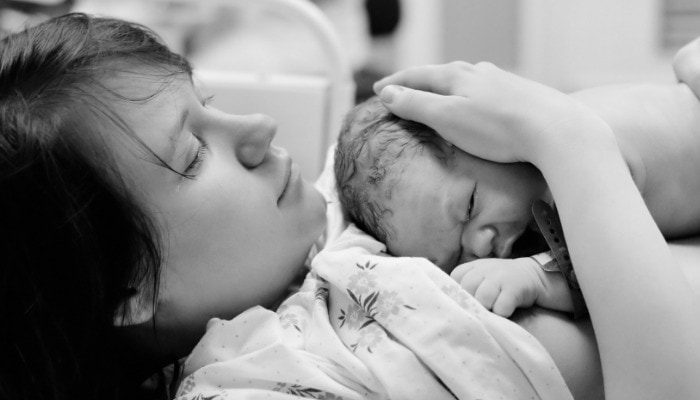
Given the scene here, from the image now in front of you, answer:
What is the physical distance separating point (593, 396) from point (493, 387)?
0.49 ft

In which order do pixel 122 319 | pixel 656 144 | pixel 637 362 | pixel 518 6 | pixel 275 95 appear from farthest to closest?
pixel 518 6, pixel 275 95, pixel 656 144, pixel 122 319, pixel 637 362

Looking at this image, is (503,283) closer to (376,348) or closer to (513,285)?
(513,285)

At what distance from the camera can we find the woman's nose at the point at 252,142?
3.07 ft

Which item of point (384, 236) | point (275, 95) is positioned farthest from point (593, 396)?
point (275, 95)

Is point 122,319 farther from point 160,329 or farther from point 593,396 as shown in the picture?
point 593,396

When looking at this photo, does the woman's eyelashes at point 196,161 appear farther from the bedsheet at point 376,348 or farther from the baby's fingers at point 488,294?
the baby's fingers at point 488,294

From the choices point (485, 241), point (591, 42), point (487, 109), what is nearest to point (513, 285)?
point (485, 241)

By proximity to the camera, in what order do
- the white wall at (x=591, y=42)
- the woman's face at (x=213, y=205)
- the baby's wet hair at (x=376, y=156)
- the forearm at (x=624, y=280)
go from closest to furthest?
the forearm at (x=624, y=280)
the woman's face at (x=213, y=205)
the baby's wet hair at (x=376, y=156)
the white wall at (x=591, y=42)

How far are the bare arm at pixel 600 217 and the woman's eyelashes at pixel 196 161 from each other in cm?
26

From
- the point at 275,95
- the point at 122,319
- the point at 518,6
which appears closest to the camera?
the point at 122,319

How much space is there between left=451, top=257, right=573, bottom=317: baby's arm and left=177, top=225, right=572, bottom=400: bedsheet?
0.08 ft

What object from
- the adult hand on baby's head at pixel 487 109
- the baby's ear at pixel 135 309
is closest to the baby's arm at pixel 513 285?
the adult hand on baby's head at pixel 487 109

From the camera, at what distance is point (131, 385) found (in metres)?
0.94

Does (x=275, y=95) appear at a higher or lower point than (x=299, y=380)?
higher
